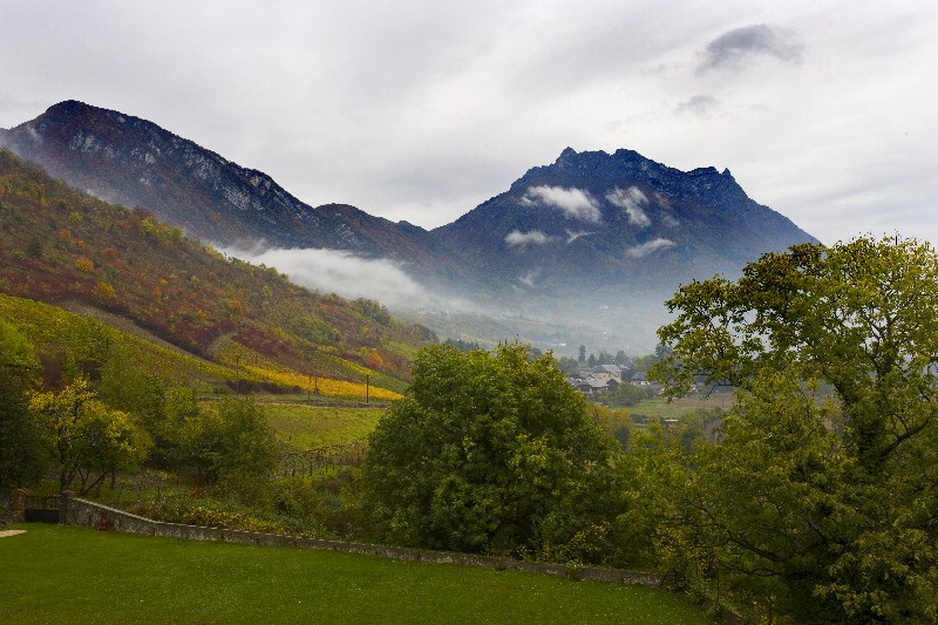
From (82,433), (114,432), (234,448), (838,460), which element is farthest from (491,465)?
(82,433)

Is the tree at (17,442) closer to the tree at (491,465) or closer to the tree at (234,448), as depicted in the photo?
the tree at (234,448)

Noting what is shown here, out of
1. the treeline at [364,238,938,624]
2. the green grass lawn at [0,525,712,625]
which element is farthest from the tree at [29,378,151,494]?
the treeline at [364,238,938,624]

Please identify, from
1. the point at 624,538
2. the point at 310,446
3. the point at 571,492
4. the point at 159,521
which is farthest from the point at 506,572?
the point at 310,446

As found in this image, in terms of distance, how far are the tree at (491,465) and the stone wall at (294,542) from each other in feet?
7.04

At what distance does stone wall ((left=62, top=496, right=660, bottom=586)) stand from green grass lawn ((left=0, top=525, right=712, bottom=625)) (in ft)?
2.07

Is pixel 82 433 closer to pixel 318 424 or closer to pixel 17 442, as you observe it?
pixel 17 442

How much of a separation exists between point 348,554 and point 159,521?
13.2 metres

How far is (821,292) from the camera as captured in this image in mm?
23000

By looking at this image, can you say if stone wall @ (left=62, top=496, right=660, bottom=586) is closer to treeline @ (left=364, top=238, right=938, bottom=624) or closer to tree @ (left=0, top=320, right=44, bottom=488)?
treeline @ (left=364, top=238, right=938, bottom=624)

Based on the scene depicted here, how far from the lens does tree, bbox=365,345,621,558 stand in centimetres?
3070

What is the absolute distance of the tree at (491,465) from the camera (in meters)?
30.7

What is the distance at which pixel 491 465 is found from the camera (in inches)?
1291

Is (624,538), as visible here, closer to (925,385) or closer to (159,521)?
(925,385)

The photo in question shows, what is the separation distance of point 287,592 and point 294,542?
7906 mm
